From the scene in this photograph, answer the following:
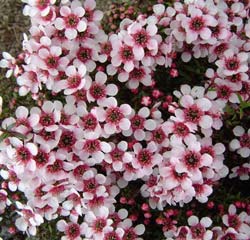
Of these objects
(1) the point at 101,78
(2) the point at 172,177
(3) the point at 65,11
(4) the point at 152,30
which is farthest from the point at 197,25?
(2) the point at 172,177

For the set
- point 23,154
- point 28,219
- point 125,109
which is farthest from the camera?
point 28,219

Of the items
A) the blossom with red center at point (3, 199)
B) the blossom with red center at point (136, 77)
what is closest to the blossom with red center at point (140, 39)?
the blossom with red center at point (136, 77)

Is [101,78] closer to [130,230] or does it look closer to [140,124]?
[140,124]

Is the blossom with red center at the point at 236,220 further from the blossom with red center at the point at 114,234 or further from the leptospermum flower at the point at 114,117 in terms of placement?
the leptospermum flower at the point at 114,117

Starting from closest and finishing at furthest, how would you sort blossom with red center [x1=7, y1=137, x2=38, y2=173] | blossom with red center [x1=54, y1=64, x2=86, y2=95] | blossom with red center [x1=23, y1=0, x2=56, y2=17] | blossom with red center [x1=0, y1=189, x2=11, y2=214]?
blossom with red center [x1=7, y1=137, x2=38, y2=173] → blossom with red center [x1=54, y1=64, x2=86, y2=95] → blossom with red center [x1=23, y1=0, x2=56, y2=17] → blossom with red center [x1=0, y1=189, x2=11, y2=214]

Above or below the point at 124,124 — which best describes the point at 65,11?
above

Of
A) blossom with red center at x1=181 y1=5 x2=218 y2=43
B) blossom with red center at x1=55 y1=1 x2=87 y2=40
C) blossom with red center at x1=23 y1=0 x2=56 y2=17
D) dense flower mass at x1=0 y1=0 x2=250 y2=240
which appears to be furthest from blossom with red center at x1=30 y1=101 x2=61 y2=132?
blossom with red center at x1=181 y1=5 x2=218 y2=43

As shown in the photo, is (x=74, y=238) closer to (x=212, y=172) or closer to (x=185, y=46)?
(x=212, y=172)

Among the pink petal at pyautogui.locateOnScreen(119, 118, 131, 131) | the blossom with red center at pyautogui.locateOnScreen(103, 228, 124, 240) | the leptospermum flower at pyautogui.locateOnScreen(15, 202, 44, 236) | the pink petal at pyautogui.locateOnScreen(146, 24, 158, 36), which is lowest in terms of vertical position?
the leptospermum flower at pyautogui.locateOnScreen(15, 202, 44, 236)

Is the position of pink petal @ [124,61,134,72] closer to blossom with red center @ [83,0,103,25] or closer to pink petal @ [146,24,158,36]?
pink petal @ [146,24,158,36]
